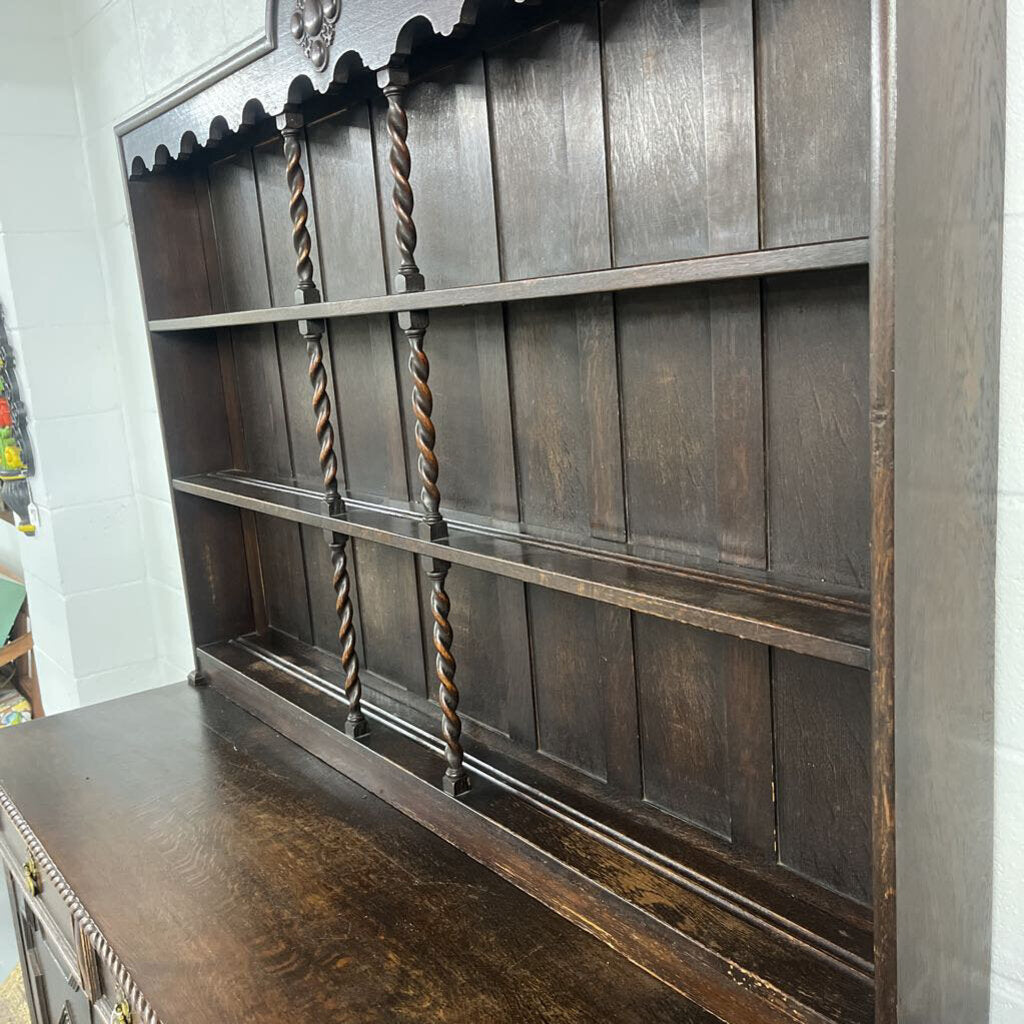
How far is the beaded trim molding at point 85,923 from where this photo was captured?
1.22 m

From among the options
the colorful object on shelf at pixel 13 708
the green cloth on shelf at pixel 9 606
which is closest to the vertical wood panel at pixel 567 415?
the colorful object on shelf at pixel 13 708

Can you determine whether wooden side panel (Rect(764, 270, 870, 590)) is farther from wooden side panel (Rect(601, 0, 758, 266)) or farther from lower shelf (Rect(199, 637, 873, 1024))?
lower shelf (Rect(199, 637, 873, 1024))

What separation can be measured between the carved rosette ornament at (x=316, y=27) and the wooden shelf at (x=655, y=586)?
2.23ft

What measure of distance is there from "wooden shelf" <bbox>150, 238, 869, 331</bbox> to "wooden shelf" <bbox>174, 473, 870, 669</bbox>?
1.05 ft

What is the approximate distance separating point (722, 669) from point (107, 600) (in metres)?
2.12

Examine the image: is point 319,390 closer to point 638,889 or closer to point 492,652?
point 492,652

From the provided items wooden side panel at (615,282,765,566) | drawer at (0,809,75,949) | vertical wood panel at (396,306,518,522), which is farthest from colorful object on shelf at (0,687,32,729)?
wooden side panel at (615,282,765,566)

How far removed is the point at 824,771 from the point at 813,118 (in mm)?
703

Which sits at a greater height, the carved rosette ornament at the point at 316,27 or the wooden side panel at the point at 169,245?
the carved rosette ornament at the point at 316,27

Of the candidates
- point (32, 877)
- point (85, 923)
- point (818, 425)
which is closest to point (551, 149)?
point (818, 425)

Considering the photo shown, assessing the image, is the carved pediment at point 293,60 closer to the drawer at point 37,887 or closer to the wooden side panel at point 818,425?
the wooden side panel at point 818,425

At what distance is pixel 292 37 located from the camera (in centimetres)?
144

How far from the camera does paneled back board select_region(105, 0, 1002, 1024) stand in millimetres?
880

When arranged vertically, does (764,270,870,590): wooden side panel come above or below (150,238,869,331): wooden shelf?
below
